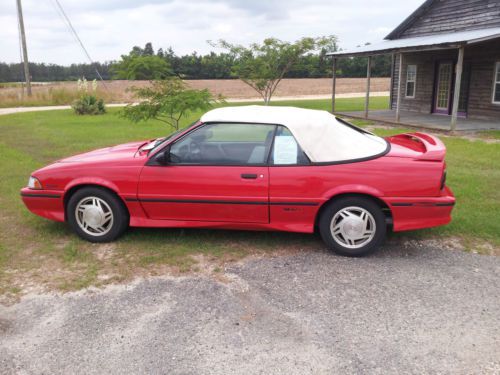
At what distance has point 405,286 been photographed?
3.95 meters

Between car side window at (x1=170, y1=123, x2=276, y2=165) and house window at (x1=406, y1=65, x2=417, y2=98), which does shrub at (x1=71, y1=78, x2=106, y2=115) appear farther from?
car side window at (x1=170, y1=123, x2=276, y2=165)

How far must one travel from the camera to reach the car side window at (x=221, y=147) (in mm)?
4648

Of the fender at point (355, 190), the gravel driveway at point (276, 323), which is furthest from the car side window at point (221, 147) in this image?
the gravel driveway at point (276, 323)

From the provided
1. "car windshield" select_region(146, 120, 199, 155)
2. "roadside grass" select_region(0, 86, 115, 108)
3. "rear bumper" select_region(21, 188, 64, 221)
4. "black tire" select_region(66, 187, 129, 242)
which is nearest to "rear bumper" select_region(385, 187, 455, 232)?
"car windshield" select_region(146, 120, 199, 155)

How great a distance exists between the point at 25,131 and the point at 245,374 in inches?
586

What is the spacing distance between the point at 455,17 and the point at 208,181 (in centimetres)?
1710

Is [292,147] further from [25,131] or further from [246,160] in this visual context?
[25,131]

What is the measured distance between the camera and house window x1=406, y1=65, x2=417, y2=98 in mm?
20594

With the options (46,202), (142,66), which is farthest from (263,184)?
(142,66)

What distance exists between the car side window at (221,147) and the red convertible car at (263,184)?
0.01m

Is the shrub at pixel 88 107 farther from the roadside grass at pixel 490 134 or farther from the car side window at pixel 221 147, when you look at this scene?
the car side window at pixel 221 147

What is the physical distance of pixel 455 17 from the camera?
1798 cm

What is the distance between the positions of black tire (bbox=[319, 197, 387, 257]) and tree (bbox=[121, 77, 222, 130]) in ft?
15.7

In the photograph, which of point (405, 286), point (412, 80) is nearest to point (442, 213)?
point (405, 286)
